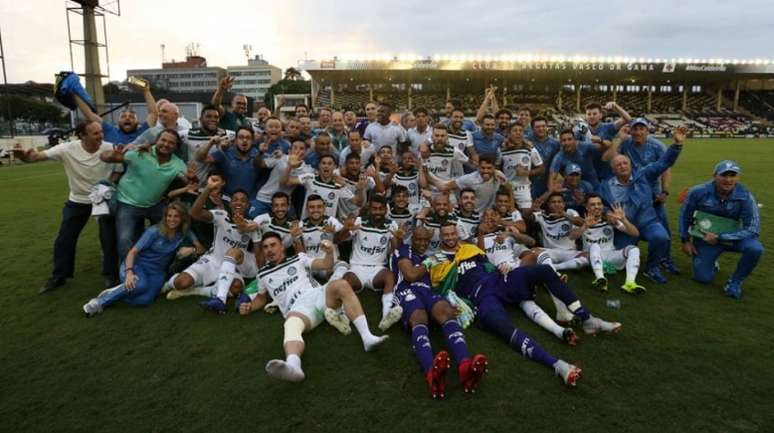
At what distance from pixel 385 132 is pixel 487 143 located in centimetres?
175

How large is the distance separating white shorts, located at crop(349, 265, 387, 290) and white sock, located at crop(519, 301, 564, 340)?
160cm

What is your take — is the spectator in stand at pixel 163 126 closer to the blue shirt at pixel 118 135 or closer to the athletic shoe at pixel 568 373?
the blue shirt at pixel 118 135

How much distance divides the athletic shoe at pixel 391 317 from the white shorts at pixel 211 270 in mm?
1981

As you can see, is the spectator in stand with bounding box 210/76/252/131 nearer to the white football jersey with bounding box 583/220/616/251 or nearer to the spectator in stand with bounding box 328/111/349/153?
the spectator in stand with bounding box 328/111/349/153

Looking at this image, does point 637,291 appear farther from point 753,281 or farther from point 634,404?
point 634,404

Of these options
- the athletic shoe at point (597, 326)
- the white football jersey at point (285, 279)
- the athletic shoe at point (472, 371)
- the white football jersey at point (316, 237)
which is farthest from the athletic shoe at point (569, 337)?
the white football jersey at point (316, 237)

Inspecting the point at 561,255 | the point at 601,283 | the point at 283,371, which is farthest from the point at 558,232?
the point at 283,371

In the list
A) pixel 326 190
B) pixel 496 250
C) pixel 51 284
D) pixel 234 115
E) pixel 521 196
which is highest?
pixel 234 115

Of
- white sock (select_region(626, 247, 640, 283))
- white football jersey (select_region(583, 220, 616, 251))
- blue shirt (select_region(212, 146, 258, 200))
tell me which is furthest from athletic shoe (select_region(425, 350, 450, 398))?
blue shirt (select_region(212, 146, 258, 200))

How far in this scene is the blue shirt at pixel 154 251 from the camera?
193 inches

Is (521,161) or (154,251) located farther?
(521,161)

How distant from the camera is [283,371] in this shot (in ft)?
10.00

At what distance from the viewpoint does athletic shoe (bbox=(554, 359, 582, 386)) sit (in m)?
3.12

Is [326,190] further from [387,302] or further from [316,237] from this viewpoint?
[387,302]
